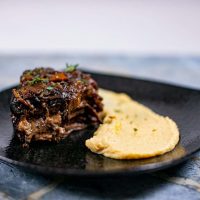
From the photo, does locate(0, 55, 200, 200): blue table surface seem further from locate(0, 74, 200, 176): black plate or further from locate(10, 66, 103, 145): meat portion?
locate(10, 66, 103, 145): meat portion

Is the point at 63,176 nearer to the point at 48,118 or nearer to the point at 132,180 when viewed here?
the point at 132,180

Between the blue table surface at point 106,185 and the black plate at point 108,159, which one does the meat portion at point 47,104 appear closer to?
the black plate at point 108,159

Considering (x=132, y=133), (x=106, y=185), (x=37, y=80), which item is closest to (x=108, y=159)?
(x=106, y=185)

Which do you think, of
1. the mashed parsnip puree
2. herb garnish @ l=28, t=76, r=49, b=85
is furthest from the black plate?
herb garnish @ l=28, t=76, r=49, b=85

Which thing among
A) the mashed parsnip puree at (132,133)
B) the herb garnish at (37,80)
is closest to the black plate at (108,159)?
the mashed parsnip puree at (132,133)

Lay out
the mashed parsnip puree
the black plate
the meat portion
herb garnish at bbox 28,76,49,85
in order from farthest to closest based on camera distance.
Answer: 1. herb garnish at bbox 28,76,49,85
2. the meat portion
3. the mashed parsnip puree
4. the black plate

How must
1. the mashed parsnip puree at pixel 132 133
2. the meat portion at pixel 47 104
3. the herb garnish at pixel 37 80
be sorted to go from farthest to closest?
the herb garnish at pixel 37 80 → the meat portion at pixel 47 104 → the mashed parsnip puree at pixel 132 133
